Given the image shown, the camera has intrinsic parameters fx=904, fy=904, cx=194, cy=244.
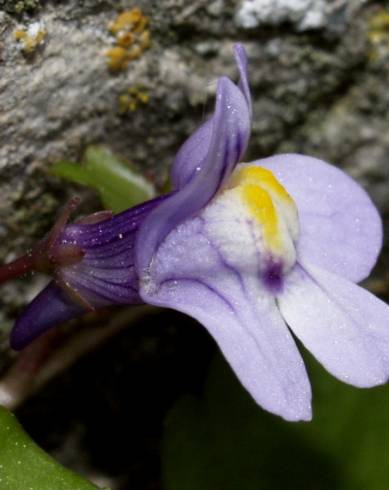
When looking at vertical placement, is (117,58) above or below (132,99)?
above

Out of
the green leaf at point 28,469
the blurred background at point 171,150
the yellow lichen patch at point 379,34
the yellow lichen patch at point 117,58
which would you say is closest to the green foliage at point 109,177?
the blurred background at point 171,150

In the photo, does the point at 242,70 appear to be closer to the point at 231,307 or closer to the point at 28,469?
the point at 231,307

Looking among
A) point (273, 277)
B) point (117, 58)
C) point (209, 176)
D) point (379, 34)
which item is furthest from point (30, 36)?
point (379, 34)

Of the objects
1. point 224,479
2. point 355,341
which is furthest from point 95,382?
point 355,341

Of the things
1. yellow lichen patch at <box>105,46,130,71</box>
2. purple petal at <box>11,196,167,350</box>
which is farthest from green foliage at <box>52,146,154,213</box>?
purple petal at <box>11,196,167,350</box>

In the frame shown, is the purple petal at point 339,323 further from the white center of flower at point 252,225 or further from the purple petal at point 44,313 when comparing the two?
the purple petal at point 44,313

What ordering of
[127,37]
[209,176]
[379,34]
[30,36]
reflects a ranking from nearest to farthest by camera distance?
[209,176] → [30,36] → [127,37] → [379,34]

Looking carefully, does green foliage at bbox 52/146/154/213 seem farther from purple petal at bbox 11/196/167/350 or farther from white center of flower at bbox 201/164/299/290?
white center of flower at bbox 201/164/299/290
